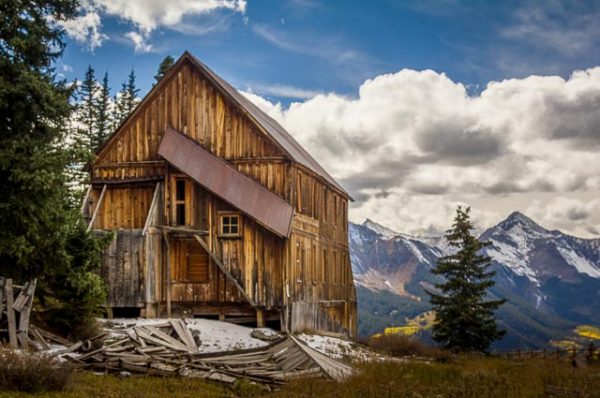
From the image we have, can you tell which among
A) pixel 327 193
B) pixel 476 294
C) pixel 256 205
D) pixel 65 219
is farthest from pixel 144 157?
pixel 476 294

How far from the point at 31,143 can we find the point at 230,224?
14653 millimetres

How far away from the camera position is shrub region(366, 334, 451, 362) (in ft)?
103

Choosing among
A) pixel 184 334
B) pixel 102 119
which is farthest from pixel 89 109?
pixel 184 334

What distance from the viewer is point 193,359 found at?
20.3 meters

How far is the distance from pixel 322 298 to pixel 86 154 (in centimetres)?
2187

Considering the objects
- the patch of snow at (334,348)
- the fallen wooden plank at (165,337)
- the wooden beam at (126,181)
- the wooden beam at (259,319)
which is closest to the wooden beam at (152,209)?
the wooden beam at (126,181)

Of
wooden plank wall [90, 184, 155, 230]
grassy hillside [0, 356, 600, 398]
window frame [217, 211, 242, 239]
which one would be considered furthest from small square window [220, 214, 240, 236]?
grassy hillside [0, 356, 600, 398]

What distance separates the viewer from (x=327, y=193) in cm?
3950

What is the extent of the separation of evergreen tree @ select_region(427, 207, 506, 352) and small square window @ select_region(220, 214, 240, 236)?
12.9m

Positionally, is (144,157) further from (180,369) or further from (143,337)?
(180,369)

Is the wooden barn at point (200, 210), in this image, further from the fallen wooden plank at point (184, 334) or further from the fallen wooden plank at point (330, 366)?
the fallen wooden plank at point (330, 366)

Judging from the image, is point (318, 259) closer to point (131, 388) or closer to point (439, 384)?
point (439, 384)

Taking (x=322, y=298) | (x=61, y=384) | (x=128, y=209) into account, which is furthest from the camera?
(x=322, y=298)

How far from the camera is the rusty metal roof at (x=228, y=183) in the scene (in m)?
29.7
